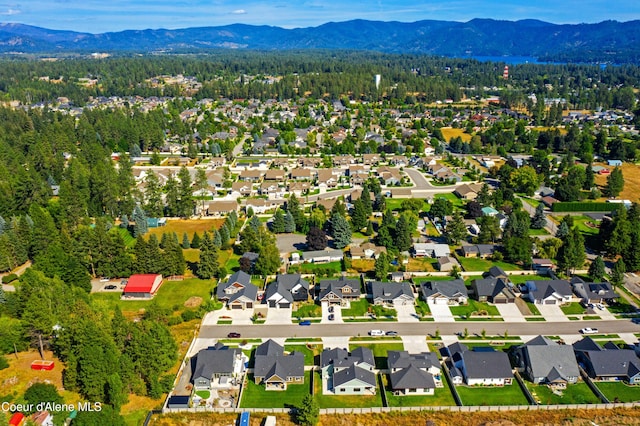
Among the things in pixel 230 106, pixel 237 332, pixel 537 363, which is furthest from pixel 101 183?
pixel 230 106

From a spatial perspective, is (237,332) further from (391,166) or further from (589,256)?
(391,166)

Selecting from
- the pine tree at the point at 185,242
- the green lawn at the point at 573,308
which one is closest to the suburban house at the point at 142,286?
the pine tree at the point at 185,242

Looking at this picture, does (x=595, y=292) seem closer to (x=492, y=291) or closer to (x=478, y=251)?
(x=492, y=291)

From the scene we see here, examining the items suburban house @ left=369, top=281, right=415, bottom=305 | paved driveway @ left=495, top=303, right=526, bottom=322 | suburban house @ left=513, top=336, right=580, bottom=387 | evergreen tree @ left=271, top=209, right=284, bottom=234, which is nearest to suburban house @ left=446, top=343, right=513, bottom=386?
suburban house @ left=513, top=336, right=580, bottom=387

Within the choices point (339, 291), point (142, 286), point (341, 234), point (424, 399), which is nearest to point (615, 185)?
point (341, 234)

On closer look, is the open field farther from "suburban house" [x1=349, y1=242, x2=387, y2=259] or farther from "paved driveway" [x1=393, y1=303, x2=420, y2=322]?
"paved driveway" [x1=393, y1=303, x2=420, y2=322]

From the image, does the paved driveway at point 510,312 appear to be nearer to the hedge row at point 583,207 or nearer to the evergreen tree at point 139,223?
the hedge row at point 583,207
